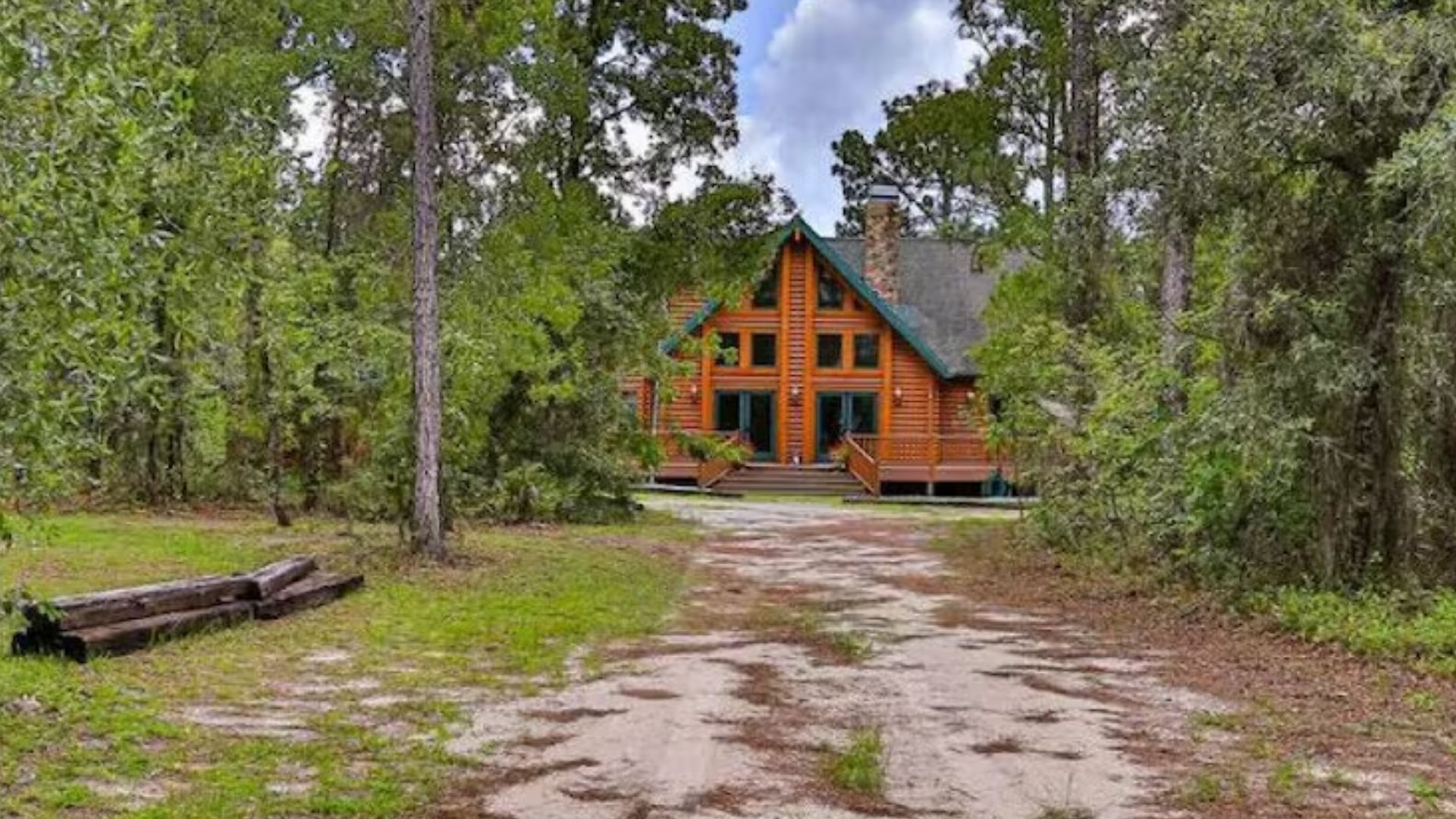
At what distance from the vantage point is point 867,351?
3288 cm

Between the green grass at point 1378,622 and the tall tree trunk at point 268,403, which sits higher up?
the tall tree trunk at point 268,403

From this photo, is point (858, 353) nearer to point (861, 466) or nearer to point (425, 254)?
point (861, 466)

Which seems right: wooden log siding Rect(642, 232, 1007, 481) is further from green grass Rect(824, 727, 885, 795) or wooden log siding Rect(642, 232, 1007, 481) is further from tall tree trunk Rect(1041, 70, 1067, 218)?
green grass Rect(824, 727, 885, 795)

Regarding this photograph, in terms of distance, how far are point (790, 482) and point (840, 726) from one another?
2399cm

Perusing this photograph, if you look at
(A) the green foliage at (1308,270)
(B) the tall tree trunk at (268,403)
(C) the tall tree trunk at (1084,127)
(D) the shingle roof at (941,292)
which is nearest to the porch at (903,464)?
(D) the shingle roof at (941,292)

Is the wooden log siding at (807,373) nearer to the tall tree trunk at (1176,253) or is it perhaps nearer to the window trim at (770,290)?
the window trim at (770,290)

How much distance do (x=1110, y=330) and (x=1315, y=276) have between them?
23.0 feet

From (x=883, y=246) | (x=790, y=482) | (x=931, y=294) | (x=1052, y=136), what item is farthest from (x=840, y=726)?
(x=931, y=294)

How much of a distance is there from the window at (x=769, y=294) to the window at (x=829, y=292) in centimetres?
110

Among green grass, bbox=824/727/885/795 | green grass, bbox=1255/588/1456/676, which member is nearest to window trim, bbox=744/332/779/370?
green grass, bbox=1255/588/1456/676

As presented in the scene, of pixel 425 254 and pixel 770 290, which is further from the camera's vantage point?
pixel 770 290

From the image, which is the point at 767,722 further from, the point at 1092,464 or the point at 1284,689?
the point at 1092,464

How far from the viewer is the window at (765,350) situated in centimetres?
3294

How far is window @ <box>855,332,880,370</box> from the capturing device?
3281cm
